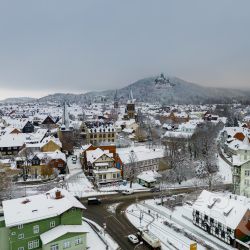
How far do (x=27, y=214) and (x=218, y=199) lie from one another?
2287 centimetres

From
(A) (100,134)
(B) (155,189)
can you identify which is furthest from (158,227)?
(A) (100,134)

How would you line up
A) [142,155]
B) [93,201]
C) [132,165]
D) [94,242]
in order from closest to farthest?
[94,242]
[93,201]
[132,165]
[142,155]

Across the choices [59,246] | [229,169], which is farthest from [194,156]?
[59,246]

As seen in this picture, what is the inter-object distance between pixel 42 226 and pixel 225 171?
146 ft

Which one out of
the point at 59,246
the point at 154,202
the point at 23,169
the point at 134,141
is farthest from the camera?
the point at 134,141

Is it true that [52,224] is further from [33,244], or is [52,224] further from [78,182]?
[78,182]

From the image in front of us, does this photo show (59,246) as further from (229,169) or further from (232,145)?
(232,145)

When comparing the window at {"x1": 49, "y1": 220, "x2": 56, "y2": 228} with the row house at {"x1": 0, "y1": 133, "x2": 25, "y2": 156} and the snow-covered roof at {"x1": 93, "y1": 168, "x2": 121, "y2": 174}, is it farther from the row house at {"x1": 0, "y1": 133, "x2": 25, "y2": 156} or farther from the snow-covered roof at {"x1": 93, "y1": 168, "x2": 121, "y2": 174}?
the row house at {"x1": 0, "y1": 133, "x2": 25, "y2": 156}

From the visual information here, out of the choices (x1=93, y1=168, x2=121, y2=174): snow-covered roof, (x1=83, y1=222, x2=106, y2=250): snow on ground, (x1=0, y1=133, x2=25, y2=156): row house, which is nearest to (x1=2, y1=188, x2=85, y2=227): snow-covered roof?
(x1=83, y1=222, x2=106, y2=250): snow on ground

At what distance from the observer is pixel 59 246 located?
3209cm

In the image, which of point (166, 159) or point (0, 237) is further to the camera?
point (166, 159)

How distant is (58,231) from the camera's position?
32.8 meters

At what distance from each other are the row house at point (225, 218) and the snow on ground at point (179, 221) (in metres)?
0.79

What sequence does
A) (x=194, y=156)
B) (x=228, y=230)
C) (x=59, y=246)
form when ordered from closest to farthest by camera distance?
1. (x=59, y=246)
2. (x=228, y=230)
3. (x=194, y=156)
